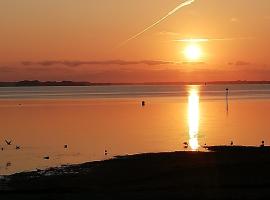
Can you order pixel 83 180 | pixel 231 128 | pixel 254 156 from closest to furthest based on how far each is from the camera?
pixel 83 180, pixel 254 156, pixel 231 128

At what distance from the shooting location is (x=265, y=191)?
1856 centimetres

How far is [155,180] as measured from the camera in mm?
21953

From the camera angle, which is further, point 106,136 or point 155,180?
point 106,136

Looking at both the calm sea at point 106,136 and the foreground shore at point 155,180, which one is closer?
the foreground shore at point 155,180

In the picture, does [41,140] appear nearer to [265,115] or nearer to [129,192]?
[129,192]

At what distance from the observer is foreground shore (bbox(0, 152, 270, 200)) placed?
1884 centimetres

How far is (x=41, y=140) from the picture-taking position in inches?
1842

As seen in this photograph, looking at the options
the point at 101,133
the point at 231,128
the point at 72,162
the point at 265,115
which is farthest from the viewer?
the point at 265,115

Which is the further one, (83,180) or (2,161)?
(2,161)

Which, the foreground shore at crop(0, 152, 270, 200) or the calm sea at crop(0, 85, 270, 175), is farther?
the calm sea at crop(0, 85, 270, 175)

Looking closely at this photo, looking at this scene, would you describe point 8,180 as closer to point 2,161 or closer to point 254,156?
point 2,161

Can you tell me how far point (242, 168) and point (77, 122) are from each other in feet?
141

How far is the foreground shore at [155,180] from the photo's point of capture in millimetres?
18844

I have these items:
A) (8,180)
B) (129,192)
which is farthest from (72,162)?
(129,192)
